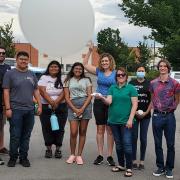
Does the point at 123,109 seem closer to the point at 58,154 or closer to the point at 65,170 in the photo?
the point at 65,170

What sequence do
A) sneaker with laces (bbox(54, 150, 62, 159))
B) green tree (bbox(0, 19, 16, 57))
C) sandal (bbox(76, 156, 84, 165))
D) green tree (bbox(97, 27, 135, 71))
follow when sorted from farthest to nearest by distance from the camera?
green tree (bbox(97, 27, 135, 71)) < green tree (bbox(0, 19, 16, 57)) < sneaker with laces (bbox(54, 150, 62, 159)) < sandal (bbox(76, 156, 84, 165))

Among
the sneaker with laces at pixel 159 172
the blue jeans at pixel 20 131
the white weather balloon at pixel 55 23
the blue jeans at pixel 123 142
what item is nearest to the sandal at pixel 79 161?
the blue jeans at pixel 123 142

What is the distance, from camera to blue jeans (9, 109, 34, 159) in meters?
6.95

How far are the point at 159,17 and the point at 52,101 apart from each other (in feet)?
107

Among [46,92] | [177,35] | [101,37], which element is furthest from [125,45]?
[46,92]

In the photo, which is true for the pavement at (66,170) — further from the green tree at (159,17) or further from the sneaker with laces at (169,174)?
the green tree at (159,17)

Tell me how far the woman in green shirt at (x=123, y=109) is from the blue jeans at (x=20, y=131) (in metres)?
1.33

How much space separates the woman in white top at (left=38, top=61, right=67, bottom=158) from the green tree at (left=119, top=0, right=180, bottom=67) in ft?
96.6

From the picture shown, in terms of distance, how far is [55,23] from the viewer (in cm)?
674

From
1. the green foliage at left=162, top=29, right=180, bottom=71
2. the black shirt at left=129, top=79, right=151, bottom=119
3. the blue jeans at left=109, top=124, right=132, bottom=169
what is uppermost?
the green foliage at left=162, top=29, right=180, bottom=71

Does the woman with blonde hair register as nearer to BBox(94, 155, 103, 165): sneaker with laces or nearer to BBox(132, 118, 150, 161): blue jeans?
BBox(94, 155, 103, 165): sneaker with laces

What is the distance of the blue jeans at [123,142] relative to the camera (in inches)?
263

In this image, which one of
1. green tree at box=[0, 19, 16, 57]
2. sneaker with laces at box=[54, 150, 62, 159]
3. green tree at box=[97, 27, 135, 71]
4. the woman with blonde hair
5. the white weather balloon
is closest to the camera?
the white weather balloon

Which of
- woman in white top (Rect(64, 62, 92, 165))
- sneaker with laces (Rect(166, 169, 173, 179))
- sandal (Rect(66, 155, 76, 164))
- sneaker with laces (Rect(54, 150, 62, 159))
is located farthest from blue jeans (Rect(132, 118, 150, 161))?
sneaker with laces (Rect(54, 150, 62, 159))
